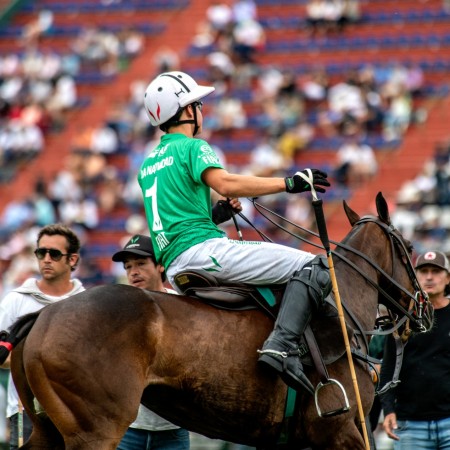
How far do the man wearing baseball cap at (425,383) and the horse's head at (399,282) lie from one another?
55cm

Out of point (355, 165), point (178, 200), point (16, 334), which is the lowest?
point (16, 334)

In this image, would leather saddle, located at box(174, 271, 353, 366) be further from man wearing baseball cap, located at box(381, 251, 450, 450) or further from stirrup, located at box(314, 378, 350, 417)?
man wearing baseball cap, located at box(381, 251, 450, 450)

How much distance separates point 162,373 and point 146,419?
4.99 ft

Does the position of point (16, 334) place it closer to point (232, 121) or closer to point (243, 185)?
point (243, 185)

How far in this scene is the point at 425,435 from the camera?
8.44 metres

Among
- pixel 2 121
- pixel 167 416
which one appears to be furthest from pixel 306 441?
pixel 2 121

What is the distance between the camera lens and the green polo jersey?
23.7 feet

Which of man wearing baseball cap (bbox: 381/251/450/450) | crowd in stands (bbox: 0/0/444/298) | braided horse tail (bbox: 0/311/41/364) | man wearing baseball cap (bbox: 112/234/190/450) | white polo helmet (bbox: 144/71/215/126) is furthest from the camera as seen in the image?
crowd in stands (bbox: 0/0/444/298)

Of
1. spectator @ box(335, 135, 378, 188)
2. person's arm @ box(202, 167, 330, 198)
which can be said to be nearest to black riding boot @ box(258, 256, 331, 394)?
person's arm @ box(202, 167, 330, 198)

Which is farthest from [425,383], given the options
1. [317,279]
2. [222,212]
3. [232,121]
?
[232,121]

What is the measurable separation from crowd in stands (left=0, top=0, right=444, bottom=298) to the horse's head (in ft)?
39.9

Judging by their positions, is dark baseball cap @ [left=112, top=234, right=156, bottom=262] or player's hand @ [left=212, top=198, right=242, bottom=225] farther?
dark baseball cap @ [left=112, top=234, right=156, bottom=262]

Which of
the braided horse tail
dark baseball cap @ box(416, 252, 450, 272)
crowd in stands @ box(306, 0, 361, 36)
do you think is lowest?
the braided horse tail

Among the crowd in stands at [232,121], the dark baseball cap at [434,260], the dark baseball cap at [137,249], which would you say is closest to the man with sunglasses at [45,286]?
the dark baseball cap at [137,249]
